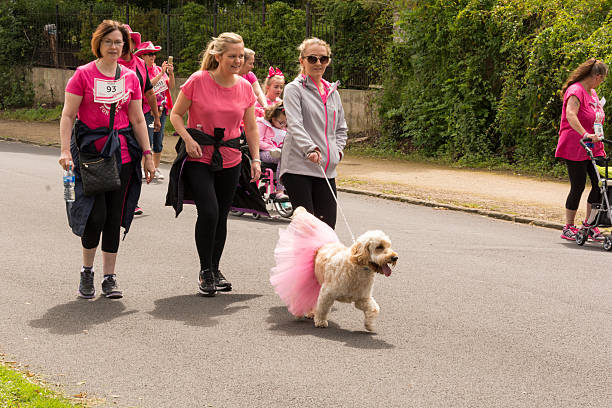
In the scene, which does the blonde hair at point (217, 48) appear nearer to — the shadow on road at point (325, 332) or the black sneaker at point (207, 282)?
the black sneaker at point (207, 282)

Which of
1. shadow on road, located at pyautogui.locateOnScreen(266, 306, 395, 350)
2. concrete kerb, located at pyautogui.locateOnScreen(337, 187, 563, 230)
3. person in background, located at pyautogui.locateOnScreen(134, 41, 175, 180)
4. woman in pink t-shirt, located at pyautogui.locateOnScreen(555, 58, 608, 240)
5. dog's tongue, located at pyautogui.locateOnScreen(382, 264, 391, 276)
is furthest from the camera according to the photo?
person in background, located at pyautogui.locateOnScreen(134, 41, 175, 180)

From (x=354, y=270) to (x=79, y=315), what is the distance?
2181 millimetres

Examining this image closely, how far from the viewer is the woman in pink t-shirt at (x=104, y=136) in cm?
648

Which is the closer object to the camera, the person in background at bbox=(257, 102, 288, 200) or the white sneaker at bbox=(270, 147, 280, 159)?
the white sneaker at bbox=(270, 147, 280, 159)

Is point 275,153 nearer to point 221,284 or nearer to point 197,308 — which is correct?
point 221,284

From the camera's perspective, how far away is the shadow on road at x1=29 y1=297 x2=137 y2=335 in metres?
6.15

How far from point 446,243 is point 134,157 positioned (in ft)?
14.0

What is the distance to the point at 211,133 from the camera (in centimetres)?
683

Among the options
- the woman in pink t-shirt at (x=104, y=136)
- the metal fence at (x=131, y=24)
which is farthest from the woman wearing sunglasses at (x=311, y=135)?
the metal fence at (x=131, y=24)

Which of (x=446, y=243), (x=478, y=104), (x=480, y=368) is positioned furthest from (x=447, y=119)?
(x=480, y=368)

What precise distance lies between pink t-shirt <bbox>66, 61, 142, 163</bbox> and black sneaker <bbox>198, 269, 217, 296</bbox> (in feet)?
3.66

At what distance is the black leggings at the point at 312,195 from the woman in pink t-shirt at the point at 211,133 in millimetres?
532

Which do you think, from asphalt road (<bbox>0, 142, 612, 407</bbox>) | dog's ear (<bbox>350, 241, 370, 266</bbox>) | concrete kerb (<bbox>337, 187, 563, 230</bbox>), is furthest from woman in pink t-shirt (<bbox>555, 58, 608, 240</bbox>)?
dog's ear (<bbox>350, 241, 370, 266</bbox>)

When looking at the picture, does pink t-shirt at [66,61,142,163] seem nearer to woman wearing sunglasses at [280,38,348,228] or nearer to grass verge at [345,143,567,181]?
woman wearing sunglasses at [280,38,348,228]
